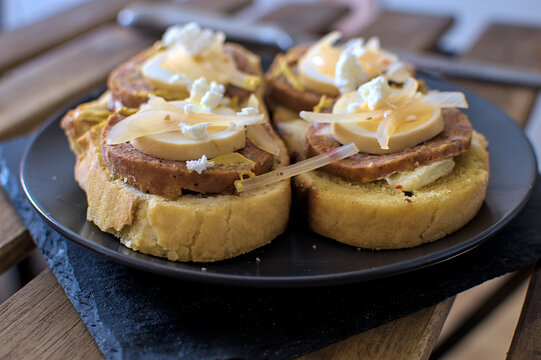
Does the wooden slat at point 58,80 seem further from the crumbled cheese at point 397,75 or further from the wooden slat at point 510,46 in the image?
the wooden slat at point 510,46

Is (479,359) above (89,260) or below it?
below

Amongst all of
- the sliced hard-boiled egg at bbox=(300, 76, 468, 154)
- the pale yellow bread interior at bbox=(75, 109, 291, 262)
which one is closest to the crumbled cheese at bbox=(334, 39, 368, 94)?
the sliced hard-boiled egg at bbox=(300, 76, 468, 154)

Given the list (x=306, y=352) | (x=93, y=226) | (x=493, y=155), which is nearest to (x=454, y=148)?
(x=493, y=155)

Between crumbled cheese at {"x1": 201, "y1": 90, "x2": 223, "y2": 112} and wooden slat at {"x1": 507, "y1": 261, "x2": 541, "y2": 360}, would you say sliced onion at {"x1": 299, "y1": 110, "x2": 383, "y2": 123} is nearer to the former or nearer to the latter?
crumbled cheese at {"x1": 201, "y1": 90, "x2": 223, "y2": 112}

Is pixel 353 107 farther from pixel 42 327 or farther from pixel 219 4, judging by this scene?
pixel 219 4

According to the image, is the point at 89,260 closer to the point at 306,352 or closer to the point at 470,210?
the point at 306,352

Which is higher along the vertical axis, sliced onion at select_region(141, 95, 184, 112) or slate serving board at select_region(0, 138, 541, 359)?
sliced onion at select_region(141, 95, 184, 112)
